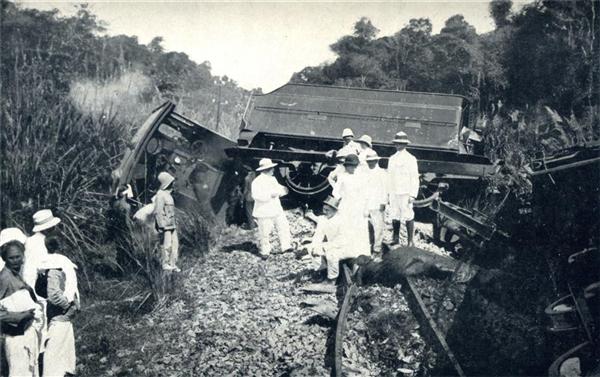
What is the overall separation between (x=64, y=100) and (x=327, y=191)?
5.78 m

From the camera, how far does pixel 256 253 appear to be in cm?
867

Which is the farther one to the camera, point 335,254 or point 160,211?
point 160,211

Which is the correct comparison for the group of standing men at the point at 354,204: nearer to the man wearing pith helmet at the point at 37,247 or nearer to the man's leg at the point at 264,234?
the man's leg at the point at 264,234

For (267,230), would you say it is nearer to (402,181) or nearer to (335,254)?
(335,254)

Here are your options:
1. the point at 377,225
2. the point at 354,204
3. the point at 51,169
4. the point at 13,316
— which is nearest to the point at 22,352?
the point at 13,316

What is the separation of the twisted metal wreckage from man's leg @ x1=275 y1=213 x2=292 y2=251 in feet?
6.18

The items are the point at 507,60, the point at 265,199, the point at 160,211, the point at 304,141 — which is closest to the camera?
the point at 160,211

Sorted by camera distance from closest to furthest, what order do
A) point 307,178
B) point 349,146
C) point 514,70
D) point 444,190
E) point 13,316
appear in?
point 13,316 → point 349,146 → point 444,190 → point 307,178 → point 514,70

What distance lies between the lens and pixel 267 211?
27.5ft

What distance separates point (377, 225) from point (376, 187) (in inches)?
28.1

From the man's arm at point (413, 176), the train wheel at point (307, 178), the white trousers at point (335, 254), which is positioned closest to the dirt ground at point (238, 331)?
the white trousers at point (335, 254)

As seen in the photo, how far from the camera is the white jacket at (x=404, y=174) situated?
812 cm

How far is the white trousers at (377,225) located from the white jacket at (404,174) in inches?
19.3

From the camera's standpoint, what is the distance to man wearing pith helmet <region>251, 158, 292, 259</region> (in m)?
8.35
